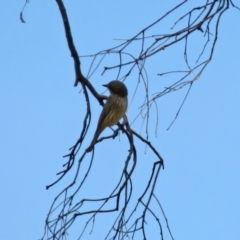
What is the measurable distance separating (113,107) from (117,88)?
315 mm

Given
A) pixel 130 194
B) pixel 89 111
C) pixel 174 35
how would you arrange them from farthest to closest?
pixel 89 111, pixel 130 194, pixel 174 35

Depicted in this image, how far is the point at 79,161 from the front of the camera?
10.8 ft

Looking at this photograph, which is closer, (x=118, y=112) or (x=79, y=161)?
(x=79, y=161)

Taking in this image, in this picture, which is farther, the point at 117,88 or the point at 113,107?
the point at 117,88

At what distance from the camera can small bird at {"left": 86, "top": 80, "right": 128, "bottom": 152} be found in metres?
5.20

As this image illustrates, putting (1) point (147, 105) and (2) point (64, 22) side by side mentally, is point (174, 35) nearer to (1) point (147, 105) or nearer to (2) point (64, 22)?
(1) point (147, 105)

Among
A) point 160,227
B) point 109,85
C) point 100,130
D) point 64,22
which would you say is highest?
point 109,85

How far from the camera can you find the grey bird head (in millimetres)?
5480

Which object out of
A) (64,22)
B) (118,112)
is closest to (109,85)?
(118,112)

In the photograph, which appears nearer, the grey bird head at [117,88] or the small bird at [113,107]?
the small bird at [113,107]

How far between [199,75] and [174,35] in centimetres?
24

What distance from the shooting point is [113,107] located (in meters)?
5.28

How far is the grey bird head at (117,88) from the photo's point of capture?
5480mm

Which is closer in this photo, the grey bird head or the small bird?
the small bird
